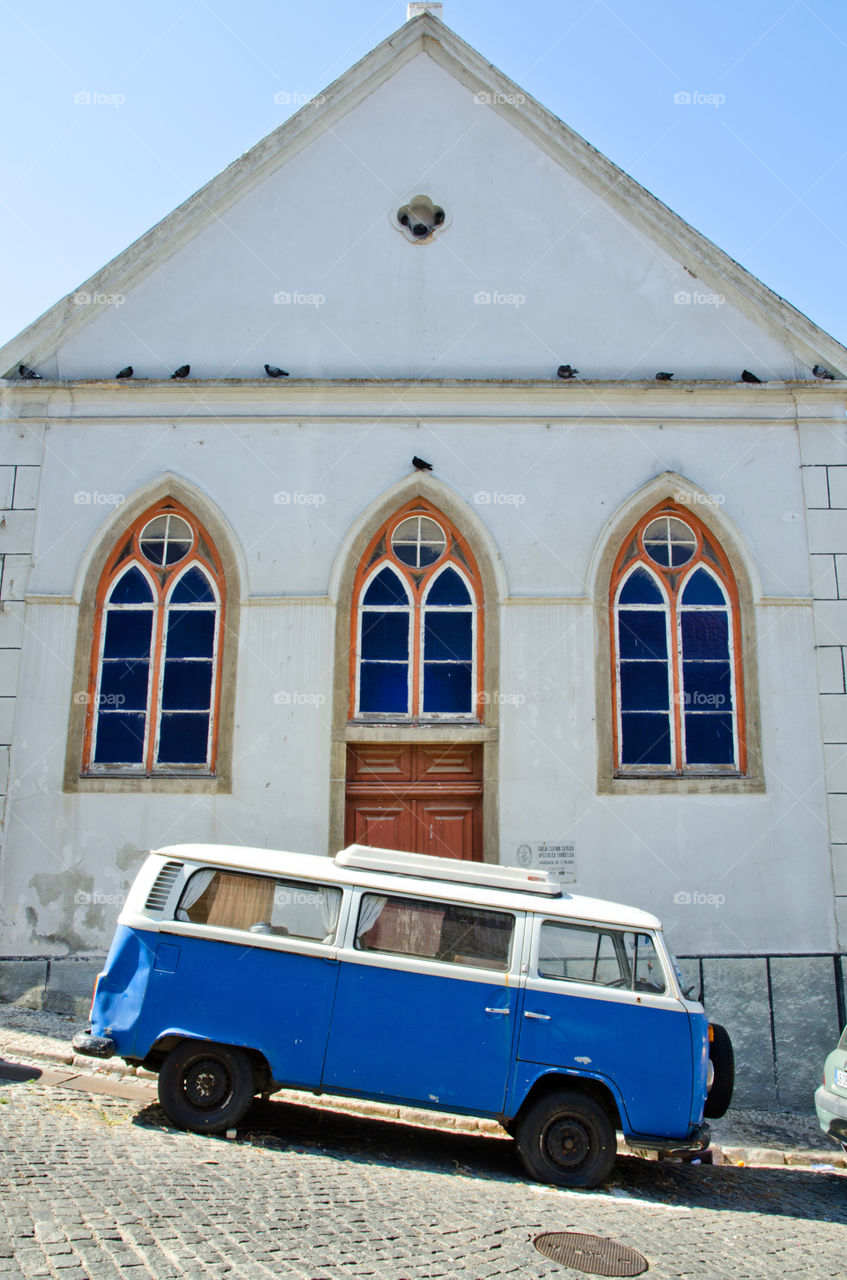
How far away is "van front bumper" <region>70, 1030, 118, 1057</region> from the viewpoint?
6.77 metres

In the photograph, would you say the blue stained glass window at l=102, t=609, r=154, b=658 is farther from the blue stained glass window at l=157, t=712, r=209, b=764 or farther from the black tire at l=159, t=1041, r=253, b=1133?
the black tire at l=159, t=1041, r=253, b=1133

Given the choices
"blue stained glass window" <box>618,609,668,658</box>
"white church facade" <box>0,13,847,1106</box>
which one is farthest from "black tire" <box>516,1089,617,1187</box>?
"blue stained glass window" <box>618,609,668,658</box>

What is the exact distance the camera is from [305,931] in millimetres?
7039

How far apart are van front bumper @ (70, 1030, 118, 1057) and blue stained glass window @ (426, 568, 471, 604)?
5.62m

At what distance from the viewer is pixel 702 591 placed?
11.0 meters

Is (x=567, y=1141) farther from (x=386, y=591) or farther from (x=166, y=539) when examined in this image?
(x=166, y=539)

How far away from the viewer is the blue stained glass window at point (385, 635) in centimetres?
1084

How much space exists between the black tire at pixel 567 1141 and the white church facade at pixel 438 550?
3392 mm

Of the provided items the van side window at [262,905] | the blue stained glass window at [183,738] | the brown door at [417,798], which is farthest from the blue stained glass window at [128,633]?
the van side window at [262,905]

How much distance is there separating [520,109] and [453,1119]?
10516 mm

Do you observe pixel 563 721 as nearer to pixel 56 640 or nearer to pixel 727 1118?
pixel 727 1118

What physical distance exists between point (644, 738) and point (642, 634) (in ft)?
3.68

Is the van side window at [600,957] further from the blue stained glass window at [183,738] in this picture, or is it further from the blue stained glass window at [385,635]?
the blue stained glass window at [183,738]

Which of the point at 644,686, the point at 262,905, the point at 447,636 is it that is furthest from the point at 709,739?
the point at 262,905
